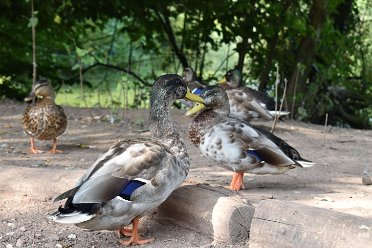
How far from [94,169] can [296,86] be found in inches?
335

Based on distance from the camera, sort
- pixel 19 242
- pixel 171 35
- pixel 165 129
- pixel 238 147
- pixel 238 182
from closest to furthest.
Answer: pixel 19 242, pixel 165 129, pixel 238 147, pixel 238 182, pixel 171 35

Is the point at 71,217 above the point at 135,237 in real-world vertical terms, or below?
above

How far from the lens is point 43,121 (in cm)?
759

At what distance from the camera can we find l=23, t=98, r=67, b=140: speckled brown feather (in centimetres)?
760

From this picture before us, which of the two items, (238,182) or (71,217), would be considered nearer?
(71,217)

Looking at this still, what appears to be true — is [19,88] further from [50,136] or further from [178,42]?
[50,136]

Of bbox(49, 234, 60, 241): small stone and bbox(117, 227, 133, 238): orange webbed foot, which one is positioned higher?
bbox(117, 227, 133, 238): orange webbed foot

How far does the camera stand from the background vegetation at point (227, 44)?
11844 mm

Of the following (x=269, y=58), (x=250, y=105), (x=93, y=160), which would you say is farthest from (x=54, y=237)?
(x=269, y=58)

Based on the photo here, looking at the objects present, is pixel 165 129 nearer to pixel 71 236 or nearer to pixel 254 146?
pixel 254 146

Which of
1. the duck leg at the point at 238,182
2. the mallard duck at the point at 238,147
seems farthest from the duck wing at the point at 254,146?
the duck leg at the point at 238,182

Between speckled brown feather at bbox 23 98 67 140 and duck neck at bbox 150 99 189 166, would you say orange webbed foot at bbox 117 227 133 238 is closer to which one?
duck neck at bbox 150 99 189 166

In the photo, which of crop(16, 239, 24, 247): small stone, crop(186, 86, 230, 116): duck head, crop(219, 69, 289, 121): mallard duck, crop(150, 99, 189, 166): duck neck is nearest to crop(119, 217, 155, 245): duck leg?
crop(150, 99, 189, 166): duck neck

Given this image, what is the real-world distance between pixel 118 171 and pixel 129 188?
126mm
